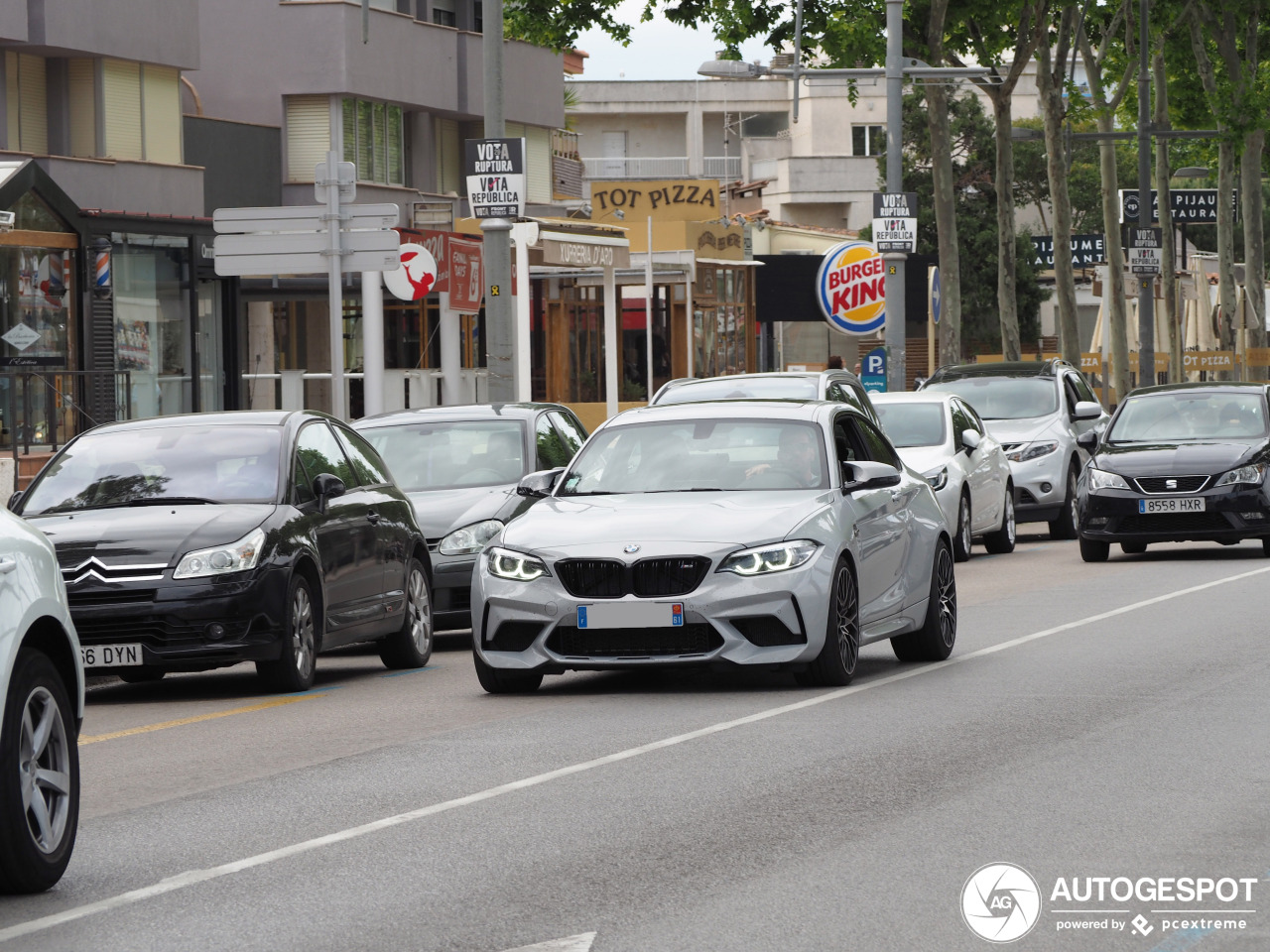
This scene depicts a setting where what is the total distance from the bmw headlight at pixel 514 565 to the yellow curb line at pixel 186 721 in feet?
4.71

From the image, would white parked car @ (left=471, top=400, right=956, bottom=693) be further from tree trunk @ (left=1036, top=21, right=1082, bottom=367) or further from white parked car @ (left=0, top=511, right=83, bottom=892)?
tree trunk @ (left=1036, top=21, right=1082, bottom=367)

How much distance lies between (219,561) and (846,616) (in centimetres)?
337

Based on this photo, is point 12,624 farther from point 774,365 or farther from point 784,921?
point 774,365

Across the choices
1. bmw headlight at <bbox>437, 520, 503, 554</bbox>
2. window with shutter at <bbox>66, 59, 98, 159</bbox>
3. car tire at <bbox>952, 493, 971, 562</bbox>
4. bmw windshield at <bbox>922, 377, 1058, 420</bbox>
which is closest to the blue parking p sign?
bmw windshield at <bbox>922, 377, 1058, 420</bbox>

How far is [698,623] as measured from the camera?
11.8m

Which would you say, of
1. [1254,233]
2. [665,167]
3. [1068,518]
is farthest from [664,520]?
[665,167]

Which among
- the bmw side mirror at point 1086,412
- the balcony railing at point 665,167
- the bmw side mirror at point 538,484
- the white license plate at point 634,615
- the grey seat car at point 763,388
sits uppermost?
the balcony railing at point 665,167

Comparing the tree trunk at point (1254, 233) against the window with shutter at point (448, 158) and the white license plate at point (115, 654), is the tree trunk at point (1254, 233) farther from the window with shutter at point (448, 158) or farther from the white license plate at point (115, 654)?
the white license plate at point (115, 654)

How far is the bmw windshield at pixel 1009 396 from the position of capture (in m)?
27.3

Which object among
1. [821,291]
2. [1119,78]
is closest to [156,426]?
[821,291]

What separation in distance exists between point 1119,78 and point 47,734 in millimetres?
47353

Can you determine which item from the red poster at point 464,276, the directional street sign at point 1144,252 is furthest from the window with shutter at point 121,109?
the directional street sign at point 1144,252

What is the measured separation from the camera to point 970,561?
23828mm

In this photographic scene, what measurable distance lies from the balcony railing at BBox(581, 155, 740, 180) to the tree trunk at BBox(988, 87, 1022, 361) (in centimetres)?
5365
